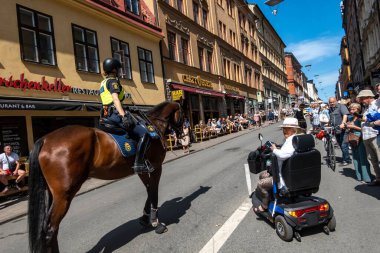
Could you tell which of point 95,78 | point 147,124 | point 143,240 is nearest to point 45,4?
point 95,78

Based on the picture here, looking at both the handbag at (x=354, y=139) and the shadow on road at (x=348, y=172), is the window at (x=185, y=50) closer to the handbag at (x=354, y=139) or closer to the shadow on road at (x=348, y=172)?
the shadow on road at (x=348, y=172)

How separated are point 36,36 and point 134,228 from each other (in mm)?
11247

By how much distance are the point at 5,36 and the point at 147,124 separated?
9835mm

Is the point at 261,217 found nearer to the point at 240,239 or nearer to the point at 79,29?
the point at 240,239

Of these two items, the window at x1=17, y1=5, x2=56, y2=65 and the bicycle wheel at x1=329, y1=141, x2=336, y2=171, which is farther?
the window at x1=17, y1=5, x2=56, y2=65

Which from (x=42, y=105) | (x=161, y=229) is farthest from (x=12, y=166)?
(x=161, y=229)

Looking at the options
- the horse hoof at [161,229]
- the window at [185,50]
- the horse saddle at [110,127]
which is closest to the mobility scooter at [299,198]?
the horse hoof at [161,229]

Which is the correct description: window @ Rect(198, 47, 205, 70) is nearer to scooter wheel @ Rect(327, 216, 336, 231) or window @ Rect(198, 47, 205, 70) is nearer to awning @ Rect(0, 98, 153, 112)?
awning @ Rect(0, 98, 153, 112)

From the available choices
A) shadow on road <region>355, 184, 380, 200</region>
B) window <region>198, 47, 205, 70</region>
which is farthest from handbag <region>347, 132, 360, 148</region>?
window <region>198, 47, 205, 70</region>

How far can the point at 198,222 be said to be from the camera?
5.19 meters

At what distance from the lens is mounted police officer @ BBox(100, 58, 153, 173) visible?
189 inches

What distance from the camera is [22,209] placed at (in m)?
Answer: 8.42

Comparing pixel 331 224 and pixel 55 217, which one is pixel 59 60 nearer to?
pixel 55 217

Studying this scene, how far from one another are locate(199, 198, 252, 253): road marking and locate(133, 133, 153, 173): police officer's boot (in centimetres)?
138
